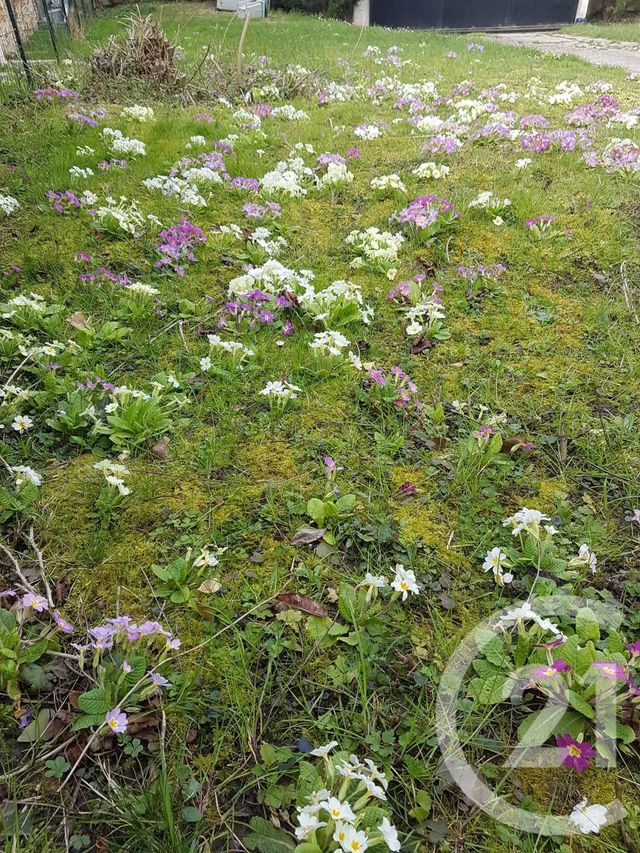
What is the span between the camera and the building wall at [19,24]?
8.82 m

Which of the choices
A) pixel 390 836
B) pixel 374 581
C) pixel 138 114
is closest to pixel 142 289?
pixel 374 581

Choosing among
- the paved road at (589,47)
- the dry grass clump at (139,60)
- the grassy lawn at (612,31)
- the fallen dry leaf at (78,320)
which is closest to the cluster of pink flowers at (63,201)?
the fallen dry leaf at (78,320)

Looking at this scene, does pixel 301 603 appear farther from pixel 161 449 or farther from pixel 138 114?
→ pixel 138 114

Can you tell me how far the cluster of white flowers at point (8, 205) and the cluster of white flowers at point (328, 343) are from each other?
3.31 metres

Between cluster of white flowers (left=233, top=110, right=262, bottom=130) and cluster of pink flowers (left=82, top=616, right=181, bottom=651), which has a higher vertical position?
cluster of white flowers (left=233, top=110, right=262, bottom=130)

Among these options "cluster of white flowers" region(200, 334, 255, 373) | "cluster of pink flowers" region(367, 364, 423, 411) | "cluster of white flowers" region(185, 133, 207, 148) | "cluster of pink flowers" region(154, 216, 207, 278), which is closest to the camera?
"cluster of pink flowers" region(367, 364, 423, 411)

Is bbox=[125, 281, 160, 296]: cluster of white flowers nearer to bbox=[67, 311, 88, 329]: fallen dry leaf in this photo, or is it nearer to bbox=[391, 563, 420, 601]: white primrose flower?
bbox=[67, 311, 88, 329]: fallen dry leaf

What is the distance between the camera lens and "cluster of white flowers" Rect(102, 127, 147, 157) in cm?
615

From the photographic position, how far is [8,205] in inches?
194

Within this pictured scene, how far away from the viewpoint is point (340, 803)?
5.51 ft

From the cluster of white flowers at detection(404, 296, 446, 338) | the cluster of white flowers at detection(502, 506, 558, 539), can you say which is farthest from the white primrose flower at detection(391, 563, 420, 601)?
the cluster of white flowers at detection(404, 296, 446, 338)

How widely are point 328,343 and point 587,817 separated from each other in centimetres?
277

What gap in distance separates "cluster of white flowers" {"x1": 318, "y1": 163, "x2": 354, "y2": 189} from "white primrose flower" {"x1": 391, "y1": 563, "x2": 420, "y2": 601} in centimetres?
485

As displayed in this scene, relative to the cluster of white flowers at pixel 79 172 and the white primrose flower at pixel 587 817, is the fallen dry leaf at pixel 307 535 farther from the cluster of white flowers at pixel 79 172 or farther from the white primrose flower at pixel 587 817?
the cluster of white flowers at pixel 79 172
